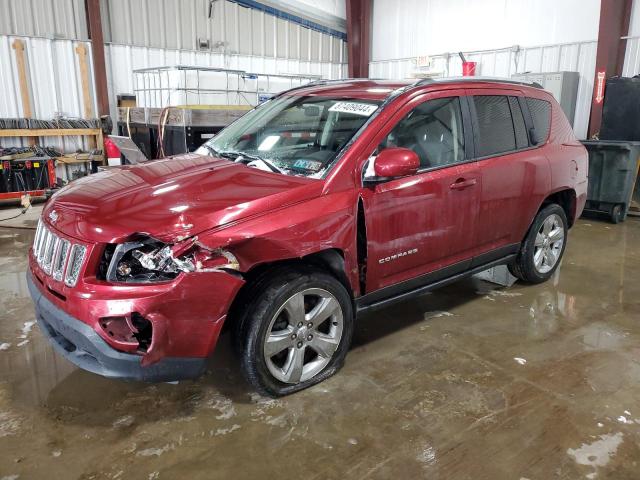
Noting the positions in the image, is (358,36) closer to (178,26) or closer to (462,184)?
(178,26)

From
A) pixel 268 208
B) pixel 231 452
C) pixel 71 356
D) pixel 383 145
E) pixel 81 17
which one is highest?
pixel 81 17

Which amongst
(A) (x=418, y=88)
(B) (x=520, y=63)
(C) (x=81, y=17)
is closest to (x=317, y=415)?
(A) (x=418, y=88)

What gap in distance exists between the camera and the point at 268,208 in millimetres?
2350

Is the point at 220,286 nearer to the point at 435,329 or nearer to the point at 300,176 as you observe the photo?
the point at 300,176

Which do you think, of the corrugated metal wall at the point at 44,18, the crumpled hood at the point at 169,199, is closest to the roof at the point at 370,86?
the crumpled hood at the point at 169,199

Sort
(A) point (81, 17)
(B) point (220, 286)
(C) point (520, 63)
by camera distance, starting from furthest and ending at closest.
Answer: (C) point (520, 63) < (A) point (81, 17) < (B) point (220, 286)

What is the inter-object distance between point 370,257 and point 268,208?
0.71 metres

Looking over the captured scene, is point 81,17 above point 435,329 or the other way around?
above

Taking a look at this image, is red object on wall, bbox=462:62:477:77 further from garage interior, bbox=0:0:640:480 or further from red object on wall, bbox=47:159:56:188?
red object on wall, bbox=47:159:56:188

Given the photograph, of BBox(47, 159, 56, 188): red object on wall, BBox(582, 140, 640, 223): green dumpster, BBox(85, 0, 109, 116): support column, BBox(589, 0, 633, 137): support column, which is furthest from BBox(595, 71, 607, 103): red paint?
BBox(47, 159, 56, 188): red object on wall

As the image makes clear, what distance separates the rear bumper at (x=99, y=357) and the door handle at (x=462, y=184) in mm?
1805

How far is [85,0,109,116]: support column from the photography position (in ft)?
29.7

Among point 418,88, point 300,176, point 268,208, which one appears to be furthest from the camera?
point 418,88

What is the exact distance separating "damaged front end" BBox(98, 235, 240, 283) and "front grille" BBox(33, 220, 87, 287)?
0.41 feet
